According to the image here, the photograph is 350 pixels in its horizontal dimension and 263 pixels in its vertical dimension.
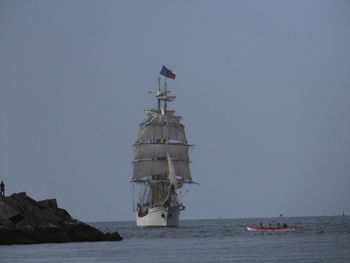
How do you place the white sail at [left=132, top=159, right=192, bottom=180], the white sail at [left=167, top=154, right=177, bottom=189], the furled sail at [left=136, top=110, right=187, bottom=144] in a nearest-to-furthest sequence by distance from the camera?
the white sail at [left=167, top=154, right=177, bottom=189]
the white sail at [left=132, top=159, right=192, bottom=180]
the furled sail at [left=136, top=110, right=187, bottom=144]

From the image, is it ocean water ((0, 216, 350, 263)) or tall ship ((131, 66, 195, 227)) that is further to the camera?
tall ship ((131, 66, 195, 227))

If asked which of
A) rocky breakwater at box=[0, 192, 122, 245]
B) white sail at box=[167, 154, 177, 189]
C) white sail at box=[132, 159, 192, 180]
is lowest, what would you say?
rocky breakwater at box=[0, 192, 122, 245]

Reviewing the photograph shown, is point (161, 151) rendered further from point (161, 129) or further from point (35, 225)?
point (35, 225)

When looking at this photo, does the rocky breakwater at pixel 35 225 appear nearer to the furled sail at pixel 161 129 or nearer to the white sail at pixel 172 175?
the white sail at pixel 172 175

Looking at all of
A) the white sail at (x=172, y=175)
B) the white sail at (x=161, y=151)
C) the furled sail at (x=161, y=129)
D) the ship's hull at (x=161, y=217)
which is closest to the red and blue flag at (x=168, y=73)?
the white sail at (x=172, y=175)

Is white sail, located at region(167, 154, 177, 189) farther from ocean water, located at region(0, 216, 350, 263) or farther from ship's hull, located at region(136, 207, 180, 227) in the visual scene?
ocean water, located at region(0, 216, 350, 263)

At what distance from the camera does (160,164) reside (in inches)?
6905

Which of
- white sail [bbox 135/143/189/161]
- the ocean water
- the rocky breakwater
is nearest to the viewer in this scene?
the ocean water

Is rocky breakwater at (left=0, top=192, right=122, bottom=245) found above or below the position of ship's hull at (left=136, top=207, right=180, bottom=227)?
below

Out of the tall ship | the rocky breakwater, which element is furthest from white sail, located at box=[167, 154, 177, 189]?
the rocky breakwater

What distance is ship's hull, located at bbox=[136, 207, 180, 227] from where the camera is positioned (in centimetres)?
16388

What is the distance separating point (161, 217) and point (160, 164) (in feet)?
46.4

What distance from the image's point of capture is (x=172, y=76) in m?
159

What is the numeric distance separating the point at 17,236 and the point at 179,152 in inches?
3560
